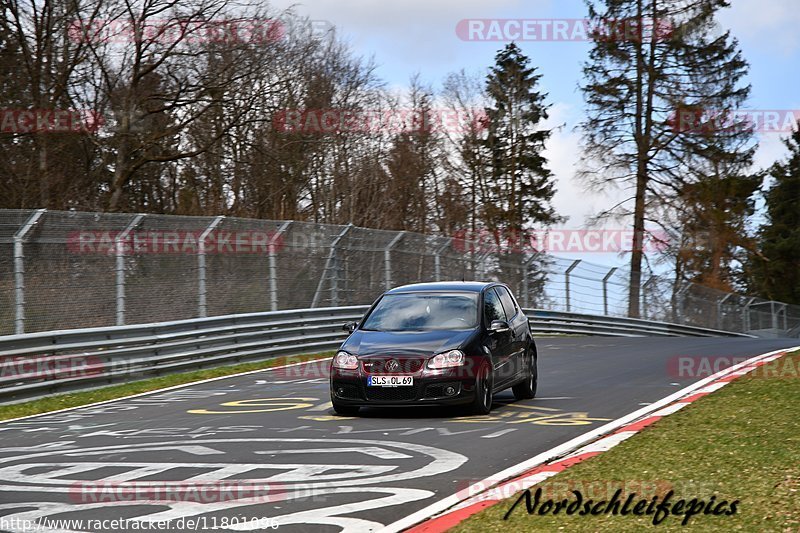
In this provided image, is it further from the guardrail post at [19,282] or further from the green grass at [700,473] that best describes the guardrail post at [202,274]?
the green grass at [700,473]

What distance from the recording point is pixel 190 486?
7.68 metres

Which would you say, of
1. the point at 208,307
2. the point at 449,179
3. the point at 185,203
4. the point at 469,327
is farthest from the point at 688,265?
the point at 469,327

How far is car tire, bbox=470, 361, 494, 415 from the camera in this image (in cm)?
1158

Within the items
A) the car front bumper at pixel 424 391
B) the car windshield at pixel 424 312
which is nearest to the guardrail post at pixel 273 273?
the car windshield at pixel 424 312

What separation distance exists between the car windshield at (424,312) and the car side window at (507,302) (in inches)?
31.1

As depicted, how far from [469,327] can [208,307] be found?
8.79 m

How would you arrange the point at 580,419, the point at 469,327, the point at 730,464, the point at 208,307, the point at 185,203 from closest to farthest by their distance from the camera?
the point at 730,464, the point at 580,419, the point at 469,327, the point at 208,307, the point at 185,203

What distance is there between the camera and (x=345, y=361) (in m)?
11.9

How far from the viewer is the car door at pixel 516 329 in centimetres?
1295

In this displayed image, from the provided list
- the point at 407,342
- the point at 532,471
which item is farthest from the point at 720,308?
the point at 532,471

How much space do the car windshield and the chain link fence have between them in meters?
5.86

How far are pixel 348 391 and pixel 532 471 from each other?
13.6 ft

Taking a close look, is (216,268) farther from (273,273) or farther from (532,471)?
(532,471)

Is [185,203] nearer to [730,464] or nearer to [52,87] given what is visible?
[52,87]
